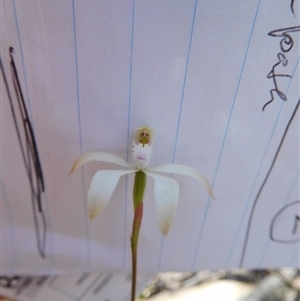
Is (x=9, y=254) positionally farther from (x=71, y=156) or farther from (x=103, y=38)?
(x=103, y=38)

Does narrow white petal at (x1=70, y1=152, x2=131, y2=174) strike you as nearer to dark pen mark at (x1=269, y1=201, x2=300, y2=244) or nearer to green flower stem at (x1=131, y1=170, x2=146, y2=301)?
green flower stem at (x1=131, y1=170, x2=146, y2=301)

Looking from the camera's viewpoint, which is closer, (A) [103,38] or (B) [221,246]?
(A) [103,38]

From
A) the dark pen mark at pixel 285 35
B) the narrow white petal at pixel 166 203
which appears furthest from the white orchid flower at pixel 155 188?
the dark pen mark at pixel 285 35

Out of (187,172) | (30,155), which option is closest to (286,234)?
(187,172)

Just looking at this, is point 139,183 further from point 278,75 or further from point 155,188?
point 278,75

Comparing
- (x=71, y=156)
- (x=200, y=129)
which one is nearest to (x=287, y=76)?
(x=200, y=129)
